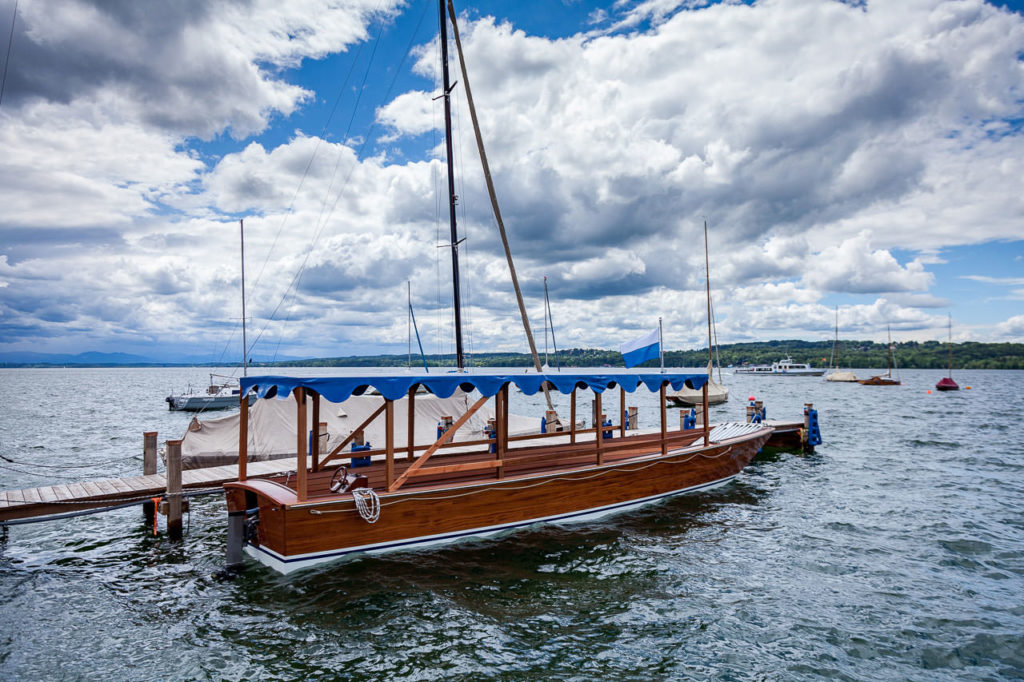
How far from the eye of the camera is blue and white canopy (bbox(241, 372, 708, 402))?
9.00 meters

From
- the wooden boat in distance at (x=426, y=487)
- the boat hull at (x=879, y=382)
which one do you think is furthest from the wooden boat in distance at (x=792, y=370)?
the wooden boat in distance at (x=426, y=487)

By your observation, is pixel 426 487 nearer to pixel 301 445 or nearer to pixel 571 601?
pixel 301 445

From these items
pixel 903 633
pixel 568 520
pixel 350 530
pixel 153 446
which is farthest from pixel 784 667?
pixel 153 446

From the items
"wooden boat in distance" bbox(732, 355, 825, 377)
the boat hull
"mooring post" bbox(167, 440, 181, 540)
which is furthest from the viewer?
"wooden boat in distance" bbox(732, 355, 825, 377)

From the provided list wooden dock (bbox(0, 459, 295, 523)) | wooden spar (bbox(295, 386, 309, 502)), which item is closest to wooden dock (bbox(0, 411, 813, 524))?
wooden dock (bbox(0, 459, 295, 523))

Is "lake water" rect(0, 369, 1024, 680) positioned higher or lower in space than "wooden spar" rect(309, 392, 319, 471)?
lower

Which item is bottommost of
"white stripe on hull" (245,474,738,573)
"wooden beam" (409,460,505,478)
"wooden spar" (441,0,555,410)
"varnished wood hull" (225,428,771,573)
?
"white stripe on hull" (245,474,738,573)

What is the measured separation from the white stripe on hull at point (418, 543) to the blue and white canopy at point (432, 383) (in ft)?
8.47

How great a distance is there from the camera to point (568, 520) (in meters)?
11.8

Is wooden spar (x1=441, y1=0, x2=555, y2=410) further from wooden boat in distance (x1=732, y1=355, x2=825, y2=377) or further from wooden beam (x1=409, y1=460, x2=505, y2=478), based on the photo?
wooden boat in distance (x1=732, y1=355, x2=825, y2=377)

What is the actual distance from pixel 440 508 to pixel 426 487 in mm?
477

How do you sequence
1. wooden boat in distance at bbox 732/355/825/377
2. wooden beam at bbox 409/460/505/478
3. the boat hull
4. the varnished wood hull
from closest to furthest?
the varnished wood hull < wooden beam at bbox 409/460/505/478 < the boat hull < wooden boat in distance at bbox 732/355/825/377

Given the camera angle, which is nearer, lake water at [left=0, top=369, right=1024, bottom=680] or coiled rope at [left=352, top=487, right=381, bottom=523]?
lake water at [left=0, top=369, right=1024, bottom=680]

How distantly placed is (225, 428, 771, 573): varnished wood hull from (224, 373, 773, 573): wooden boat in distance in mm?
19
